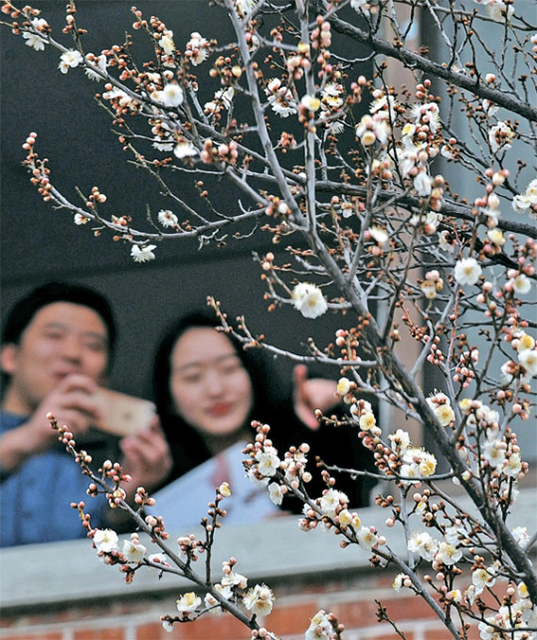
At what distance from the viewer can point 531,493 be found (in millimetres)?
3818

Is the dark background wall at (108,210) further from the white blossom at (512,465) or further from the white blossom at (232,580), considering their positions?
the white blossom at (512,465)

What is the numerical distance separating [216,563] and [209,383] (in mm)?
743

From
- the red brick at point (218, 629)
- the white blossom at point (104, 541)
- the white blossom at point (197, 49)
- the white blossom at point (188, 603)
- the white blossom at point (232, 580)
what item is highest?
the white blossom at point (197, 49)

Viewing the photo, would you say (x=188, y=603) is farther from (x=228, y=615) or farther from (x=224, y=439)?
(x=224, y=439)

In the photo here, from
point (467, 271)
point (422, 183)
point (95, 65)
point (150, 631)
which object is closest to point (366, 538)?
point (467, 271)

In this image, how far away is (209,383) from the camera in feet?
13.4

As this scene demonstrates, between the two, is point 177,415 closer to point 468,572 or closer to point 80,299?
point 80,299

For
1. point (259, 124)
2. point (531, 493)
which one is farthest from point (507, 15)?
point (531, 493)

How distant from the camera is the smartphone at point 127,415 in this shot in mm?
3984

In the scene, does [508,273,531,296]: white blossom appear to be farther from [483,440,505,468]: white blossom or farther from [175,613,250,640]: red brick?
[175,613,250,640]: red brick

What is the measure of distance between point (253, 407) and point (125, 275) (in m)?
0.74

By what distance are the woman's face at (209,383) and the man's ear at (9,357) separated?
2.07 ft

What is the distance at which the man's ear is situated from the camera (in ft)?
13.2

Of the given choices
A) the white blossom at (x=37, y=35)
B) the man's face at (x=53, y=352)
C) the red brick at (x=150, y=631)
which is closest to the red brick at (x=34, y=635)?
the red brick at (x=150, y=631)
